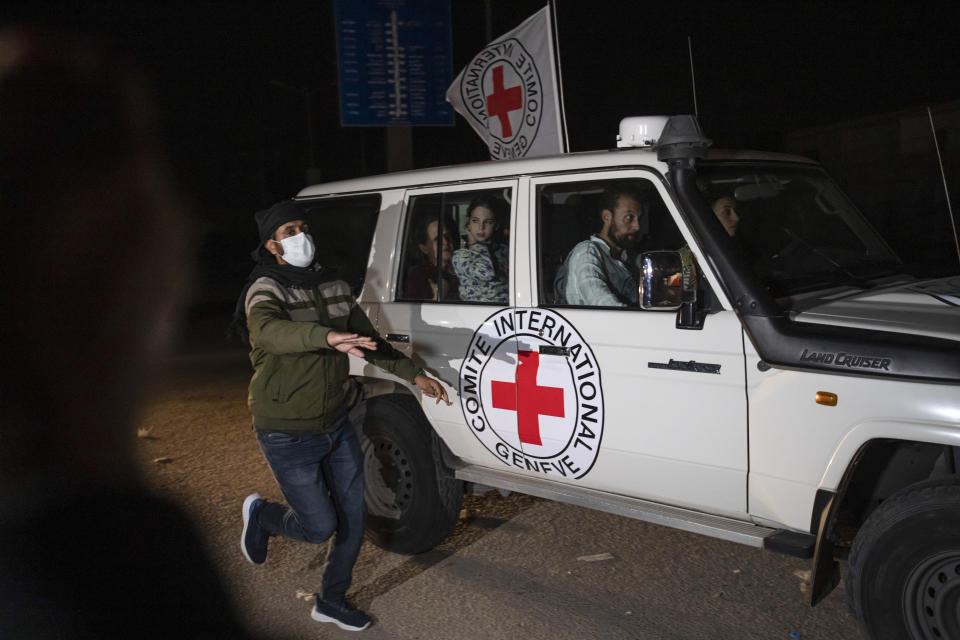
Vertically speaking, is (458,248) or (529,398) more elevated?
(458,248)

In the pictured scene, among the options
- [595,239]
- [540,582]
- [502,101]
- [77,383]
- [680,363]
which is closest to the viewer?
[680,363]

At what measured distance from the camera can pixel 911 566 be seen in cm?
294

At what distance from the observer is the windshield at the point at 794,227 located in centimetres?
379

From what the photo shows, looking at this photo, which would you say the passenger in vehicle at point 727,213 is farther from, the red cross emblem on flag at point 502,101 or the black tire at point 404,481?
the red cross emblem on flag at point 502,101

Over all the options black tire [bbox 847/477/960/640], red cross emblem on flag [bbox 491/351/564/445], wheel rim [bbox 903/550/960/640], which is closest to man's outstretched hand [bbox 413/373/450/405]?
red cross emblem on flag [bbox 491/351/564/445]

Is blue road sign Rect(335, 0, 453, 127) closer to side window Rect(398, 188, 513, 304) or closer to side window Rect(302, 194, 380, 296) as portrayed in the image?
side window Rect(302, 194, 380, 296)

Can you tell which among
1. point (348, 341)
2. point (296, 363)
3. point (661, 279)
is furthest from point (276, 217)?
point (661, 279)

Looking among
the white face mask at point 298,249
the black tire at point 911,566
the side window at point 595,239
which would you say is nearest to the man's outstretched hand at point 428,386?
the side window at point 595,239

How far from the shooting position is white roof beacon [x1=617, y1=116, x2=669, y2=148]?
3980mm

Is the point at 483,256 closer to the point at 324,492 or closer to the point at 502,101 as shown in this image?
the point at 324,492

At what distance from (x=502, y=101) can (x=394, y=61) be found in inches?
280

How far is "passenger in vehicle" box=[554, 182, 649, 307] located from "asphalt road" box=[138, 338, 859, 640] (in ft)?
4.82

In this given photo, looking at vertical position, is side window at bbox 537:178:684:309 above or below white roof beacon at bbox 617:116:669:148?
below

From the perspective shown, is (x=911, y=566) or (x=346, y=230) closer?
(x=911, y=566)
